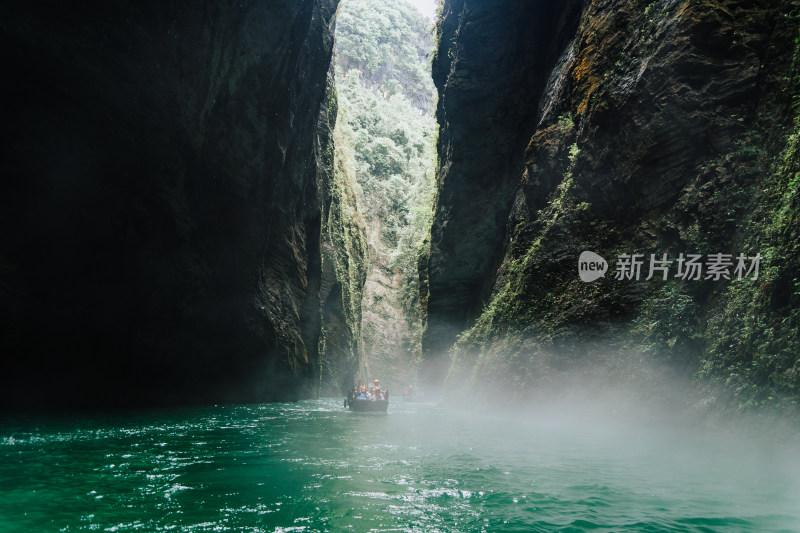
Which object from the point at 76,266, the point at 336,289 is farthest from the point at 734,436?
the point at 336,289

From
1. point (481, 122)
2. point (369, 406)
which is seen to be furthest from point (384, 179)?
point (369, 406)

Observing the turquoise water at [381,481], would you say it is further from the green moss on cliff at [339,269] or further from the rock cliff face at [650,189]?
the green moss on cliff at [339,269]

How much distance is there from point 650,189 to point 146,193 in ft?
43.9

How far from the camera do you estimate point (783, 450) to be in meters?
7.24

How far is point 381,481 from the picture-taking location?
6309mm

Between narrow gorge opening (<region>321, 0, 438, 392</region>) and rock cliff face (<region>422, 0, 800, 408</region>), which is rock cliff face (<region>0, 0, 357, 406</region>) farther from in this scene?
narrow gorge opening (<region>321, 0, 438, 392</region>)

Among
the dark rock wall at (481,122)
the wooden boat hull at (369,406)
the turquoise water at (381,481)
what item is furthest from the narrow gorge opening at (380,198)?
the turquoise water at (381,481)

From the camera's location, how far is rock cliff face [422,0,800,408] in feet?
28.6

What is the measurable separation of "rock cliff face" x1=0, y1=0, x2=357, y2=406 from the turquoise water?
4.41 m

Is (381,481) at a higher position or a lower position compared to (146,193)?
lower

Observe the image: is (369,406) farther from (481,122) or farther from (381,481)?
(481,122)

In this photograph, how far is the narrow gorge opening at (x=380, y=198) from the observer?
130ft

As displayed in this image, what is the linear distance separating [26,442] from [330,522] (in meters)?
6.42

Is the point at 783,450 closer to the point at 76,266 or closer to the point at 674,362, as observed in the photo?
the point at 674,362
